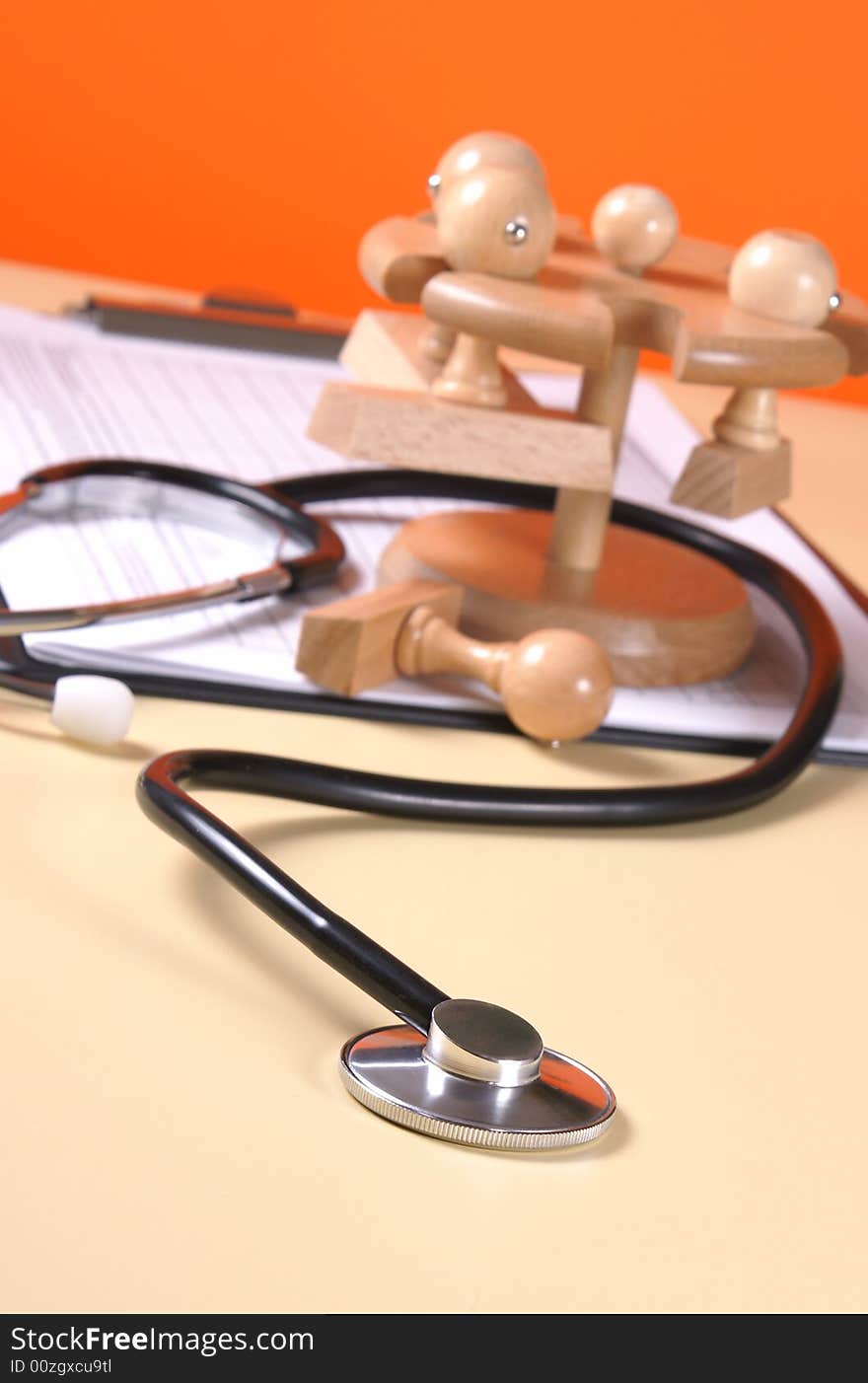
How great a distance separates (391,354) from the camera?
1.78 ft

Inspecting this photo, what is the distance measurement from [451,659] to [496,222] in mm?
141

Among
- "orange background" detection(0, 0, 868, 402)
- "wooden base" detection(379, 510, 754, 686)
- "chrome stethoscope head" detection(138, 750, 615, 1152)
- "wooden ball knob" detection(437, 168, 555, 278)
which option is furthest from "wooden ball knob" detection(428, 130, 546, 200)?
"orange background" detection(0, 0, 868, 402)

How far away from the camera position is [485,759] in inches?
20.2

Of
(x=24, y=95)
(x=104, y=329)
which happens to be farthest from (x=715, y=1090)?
(x=24, y=95)

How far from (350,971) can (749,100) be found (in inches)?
65.2

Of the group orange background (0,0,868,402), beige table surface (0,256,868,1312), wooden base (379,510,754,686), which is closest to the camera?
beige table surface (0,256,868,1312)

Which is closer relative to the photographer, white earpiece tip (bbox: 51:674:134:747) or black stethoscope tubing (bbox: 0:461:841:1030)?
black stethoscope tubing (bbox: 0:461:841:1030)

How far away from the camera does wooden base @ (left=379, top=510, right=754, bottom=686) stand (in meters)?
0.57

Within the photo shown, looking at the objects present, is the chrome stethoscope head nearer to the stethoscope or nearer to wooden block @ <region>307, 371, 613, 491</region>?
the stethoscope

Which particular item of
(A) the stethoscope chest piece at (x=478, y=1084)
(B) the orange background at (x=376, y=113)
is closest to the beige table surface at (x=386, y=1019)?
(A) the stethoscope chest piece at (x=478, y=1084)

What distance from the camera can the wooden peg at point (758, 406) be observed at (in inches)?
20.9

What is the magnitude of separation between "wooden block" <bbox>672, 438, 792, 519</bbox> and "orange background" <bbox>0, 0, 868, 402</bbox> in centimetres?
138

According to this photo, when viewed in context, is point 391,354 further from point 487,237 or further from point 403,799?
point 403,799

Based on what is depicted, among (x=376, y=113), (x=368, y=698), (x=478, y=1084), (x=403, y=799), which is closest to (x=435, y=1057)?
(x=478, y=1084)
